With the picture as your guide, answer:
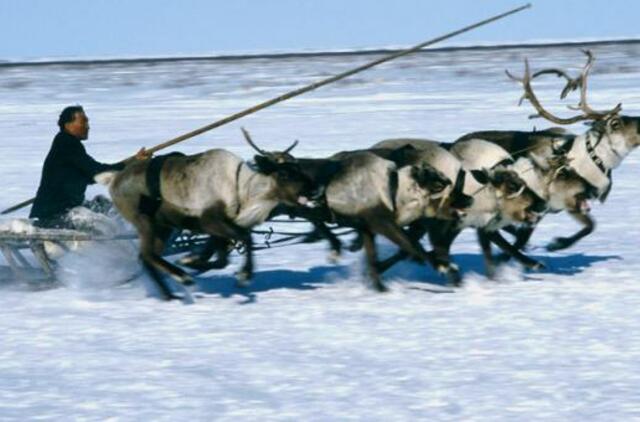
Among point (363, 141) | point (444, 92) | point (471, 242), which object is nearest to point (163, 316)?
point (471, 242)

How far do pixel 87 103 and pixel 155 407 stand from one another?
27.8 m

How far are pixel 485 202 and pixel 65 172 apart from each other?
3.00 m

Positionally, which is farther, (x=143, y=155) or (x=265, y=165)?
(x=143, y=155)

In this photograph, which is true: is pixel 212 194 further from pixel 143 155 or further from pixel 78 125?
pixel 78 125

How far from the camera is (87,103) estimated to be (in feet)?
113

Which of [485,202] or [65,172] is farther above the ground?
[65,172]

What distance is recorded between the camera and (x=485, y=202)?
10391 millimetres

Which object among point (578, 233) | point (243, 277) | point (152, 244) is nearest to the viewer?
point (152, 244)

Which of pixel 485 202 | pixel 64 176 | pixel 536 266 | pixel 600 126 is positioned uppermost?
pixel 600 126

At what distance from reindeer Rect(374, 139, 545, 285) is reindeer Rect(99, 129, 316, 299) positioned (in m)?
1.08

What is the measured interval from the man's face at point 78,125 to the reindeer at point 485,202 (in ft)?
7.30

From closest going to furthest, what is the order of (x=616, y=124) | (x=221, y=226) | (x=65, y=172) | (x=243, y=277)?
1. (x=221, y=226)
2. (x=243, y=277)
3. (x=65, y=172)
4. (x=616, y=124)

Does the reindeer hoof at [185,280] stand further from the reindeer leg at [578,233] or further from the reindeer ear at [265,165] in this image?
the reindeer leg at [578,233]

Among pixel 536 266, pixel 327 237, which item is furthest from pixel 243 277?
pixel 536 266
